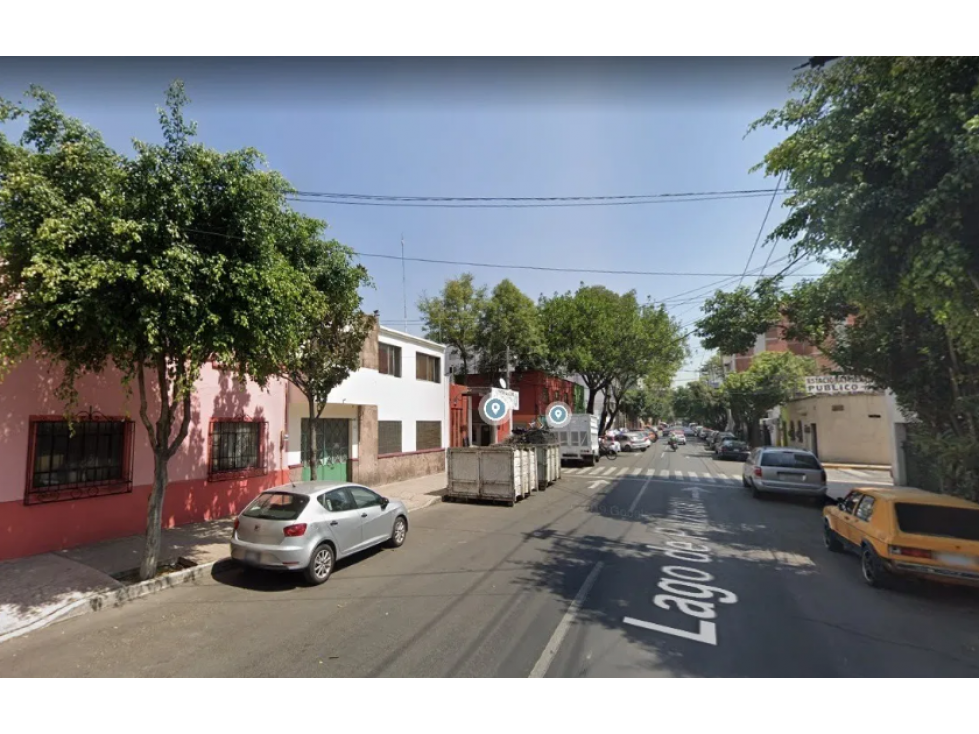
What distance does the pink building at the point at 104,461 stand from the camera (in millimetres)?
7121

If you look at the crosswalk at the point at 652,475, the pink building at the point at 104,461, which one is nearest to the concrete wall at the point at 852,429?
the crosswalk at the point at 652,475

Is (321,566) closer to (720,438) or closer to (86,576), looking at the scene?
(86,576)

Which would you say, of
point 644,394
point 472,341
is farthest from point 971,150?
point 644,394

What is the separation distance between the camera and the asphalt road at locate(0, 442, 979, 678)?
4.18 meters

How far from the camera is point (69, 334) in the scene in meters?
5.95

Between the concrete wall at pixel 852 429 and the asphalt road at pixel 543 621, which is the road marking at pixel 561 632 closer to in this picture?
the asphalt road at pixel 543 621

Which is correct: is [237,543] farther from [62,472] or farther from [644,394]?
[644,394]

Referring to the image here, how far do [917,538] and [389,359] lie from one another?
14.9m

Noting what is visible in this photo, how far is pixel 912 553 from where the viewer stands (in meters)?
5.93

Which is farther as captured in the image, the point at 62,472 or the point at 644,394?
the point at 644,394

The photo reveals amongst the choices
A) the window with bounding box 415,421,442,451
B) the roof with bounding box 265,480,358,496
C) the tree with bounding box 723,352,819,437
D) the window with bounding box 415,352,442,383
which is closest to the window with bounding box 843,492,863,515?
the roof with bounding box 265,480,358,496

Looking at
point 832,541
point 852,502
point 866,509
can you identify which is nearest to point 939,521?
point 866,509

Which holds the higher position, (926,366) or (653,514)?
(926,366)
